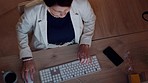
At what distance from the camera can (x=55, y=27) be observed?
1592mm

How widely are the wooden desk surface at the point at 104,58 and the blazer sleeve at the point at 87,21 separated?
5 centimetres

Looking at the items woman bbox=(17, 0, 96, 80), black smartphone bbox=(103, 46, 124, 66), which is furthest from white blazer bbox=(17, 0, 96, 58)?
black smartphone bbox=(103, 46, 124, 66)

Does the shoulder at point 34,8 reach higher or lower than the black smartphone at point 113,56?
higher

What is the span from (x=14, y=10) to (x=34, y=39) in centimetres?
83

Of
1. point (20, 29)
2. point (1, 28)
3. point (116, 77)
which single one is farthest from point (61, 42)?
point (1, 28)

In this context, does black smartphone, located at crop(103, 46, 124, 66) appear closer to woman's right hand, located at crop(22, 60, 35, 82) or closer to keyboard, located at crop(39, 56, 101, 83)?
keyboard, located at crop(39, 56, 101, 83)

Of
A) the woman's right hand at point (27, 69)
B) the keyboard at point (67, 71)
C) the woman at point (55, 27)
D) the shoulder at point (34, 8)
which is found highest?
the shoulder at point (34, 8)

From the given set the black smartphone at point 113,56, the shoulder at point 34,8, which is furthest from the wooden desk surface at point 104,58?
the shoulder at point 34,8

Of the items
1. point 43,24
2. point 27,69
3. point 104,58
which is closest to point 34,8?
point 43,24

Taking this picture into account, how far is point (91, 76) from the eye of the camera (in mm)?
1525

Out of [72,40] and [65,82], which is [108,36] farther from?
[65,82]

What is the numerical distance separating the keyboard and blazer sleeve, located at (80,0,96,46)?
13 cm

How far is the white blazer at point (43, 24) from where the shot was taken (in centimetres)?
148

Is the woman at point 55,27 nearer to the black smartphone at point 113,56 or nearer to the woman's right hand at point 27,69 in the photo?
the woman's right hand at point 27,69
